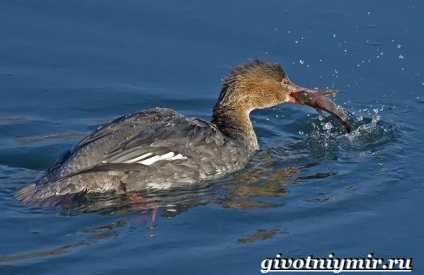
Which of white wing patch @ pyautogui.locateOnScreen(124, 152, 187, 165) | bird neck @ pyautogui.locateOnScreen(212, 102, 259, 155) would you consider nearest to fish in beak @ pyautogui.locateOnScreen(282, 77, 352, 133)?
bird neck @ pyautogui.locateOnScreen(212, 102, 259, 155)

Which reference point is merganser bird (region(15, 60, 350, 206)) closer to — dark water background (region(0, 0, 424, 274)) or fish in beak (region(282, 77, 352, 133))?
fish in beak (region(282, 77, 352, 133))

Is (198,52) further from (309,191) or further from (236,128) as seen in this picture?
(309,191)

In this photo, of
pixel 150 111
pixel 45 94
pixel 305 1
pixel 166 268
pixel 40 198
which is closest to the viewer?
pixel 166 268

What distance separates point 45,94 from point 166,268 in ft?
15.1

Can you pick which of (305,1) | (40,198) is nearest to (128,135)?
(40,198)

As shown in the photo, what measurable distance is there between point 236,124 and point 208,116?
744mm

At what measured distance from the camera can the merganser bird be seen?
1092 centimetres

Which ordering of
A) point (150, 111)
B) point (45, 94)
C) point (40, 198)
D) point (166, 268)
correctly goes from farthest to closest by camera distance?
point (45, 94)
point (150, 111)
point (40, 198)
point (166, 268)

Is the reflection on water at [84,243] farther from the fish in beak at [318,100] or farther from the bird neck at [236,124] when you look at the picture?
the fish in beak at [318,100]

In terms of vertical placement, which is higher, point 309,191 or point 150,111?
point 150,111

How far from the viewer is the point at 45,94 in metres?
13.4

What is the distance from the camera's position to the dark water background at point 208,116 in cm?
986

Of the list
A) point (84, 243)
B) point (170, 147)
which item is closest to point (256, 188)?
point (170, 147)

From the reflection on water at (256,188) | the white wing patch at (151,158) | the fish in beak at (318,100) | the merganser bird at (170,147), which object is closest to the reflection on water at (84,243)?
the reflection on water at (256,188)
